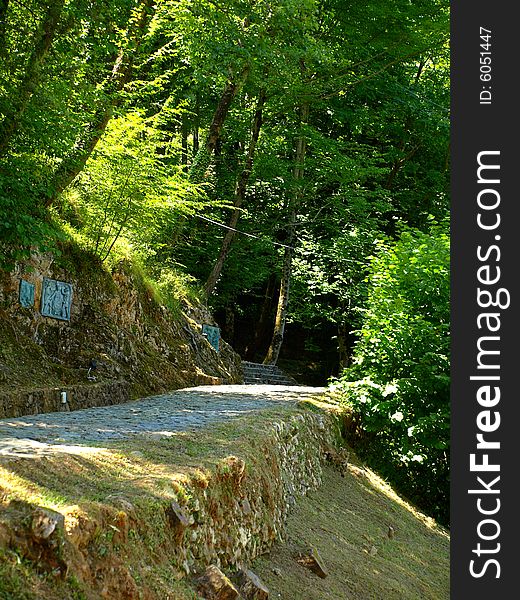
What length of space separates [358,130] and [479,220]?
19.7 meters

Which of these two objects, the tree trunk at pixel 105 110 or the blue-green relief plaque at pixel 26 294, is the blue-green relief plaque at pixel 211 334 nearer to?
the tree trunk at pixel 105 110

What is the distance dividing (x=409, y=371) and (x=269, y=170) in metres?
11.4

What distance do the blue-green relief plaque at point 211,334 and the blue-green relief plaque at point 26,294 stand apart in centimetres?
666

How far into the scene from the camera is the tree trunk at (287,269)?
2211 cm

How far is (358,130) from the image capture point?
80.2 ft

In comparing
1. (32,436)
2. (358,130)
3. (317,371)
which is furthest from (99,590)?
(317,371)

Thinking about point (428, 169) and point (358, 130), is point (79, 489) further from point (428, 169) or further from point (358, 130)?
point (428, 169)

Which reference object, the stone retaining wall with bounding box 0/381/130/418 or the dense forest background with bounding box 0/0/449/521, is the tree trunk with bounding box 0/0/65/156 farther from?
the stone retaining wall with bounding box 0/381/130/418

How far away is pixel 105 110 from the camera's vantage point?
37.7 feet

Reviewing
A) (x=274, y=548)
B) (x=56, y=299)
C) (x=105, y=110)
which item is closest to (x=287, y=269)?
(x=56, y=299)

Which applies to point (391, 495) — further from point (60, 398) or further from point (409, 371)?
point (60, 398)

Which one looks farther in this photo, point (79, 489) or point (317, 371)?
point (317, 371)

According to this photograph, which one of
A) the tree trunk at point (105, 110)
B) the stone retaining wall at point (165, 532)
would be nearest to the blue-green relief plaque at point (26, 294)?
the tree trunk at point (105, 110)

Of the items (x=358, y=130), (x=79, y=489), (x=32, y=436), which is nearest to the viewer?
(x=79, y=489)
